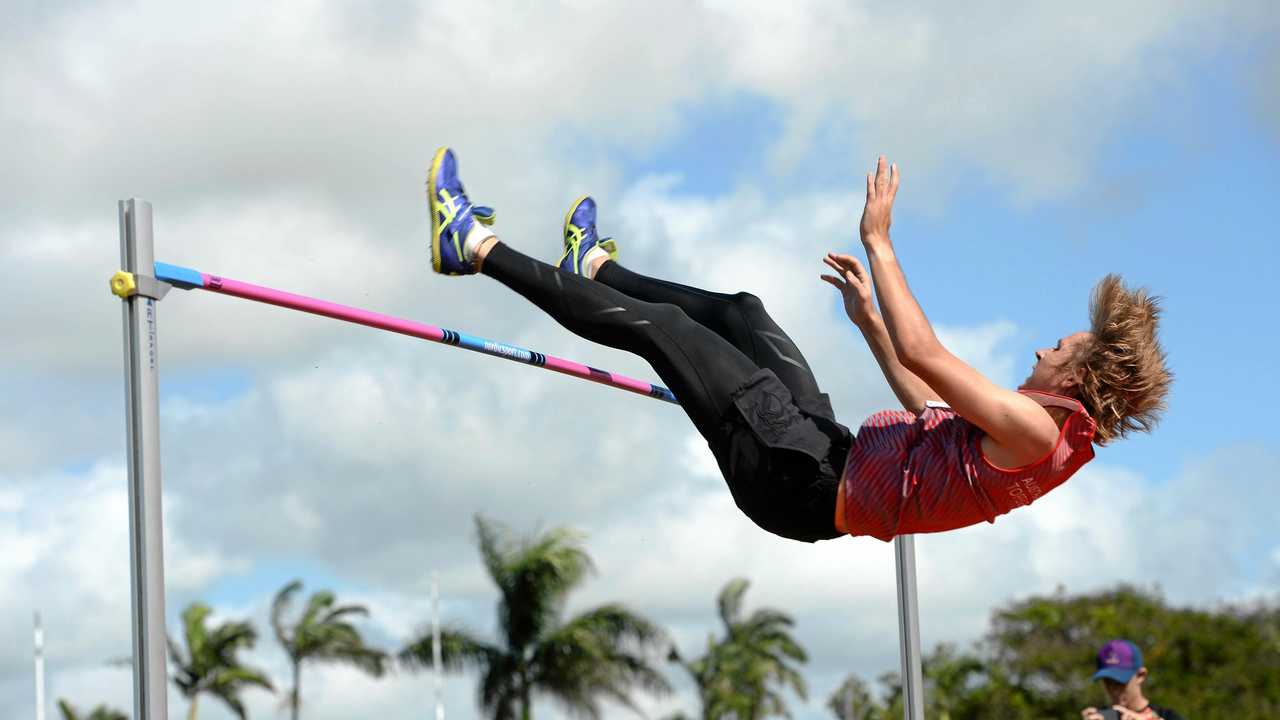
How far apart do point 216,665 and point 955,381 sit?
27.3 metres

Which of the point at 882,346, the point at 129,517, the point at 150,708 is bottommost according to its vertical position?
the point at 150,708

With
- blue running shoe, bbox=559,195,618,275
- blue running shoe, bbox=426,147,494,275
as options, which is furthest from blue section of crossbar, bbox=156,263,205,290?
blue running shoe, bbox=559,195,618,275

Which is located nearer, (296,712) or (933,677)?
(933,677)

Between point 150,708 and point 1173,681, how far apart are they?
2159cm

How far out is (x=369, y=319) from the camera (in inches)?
178

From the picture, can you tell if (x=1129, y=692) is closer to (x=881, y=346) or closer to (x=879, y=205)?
(x=881, y=346)

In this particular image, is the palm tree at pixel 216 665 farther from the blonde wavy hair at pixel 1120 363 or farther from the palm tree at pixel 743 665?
the blonde wavy hair at pixel 1120 363

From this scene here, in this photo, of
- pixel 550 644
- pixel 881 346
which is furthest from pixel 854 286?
pixel 550 644

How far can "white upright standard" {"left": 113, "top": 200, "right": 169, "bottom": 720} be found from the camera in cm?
369

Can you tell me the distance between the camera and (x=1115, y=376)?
381 centimetres

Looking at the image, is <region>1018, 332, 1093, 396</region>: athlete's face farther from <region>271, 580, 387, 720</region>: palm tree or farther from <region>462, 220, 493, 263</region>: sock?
<region>271, 580, 387, 720</region>: palm tree

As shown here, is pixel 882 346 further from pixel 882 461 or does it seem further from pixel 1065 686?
pixel 1065 686

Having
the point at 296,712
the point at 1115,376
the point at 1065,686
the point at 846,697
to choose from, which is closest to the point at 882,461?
the point at 1115,376

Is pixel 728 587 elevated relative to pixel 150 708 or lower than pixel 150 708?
elevated
